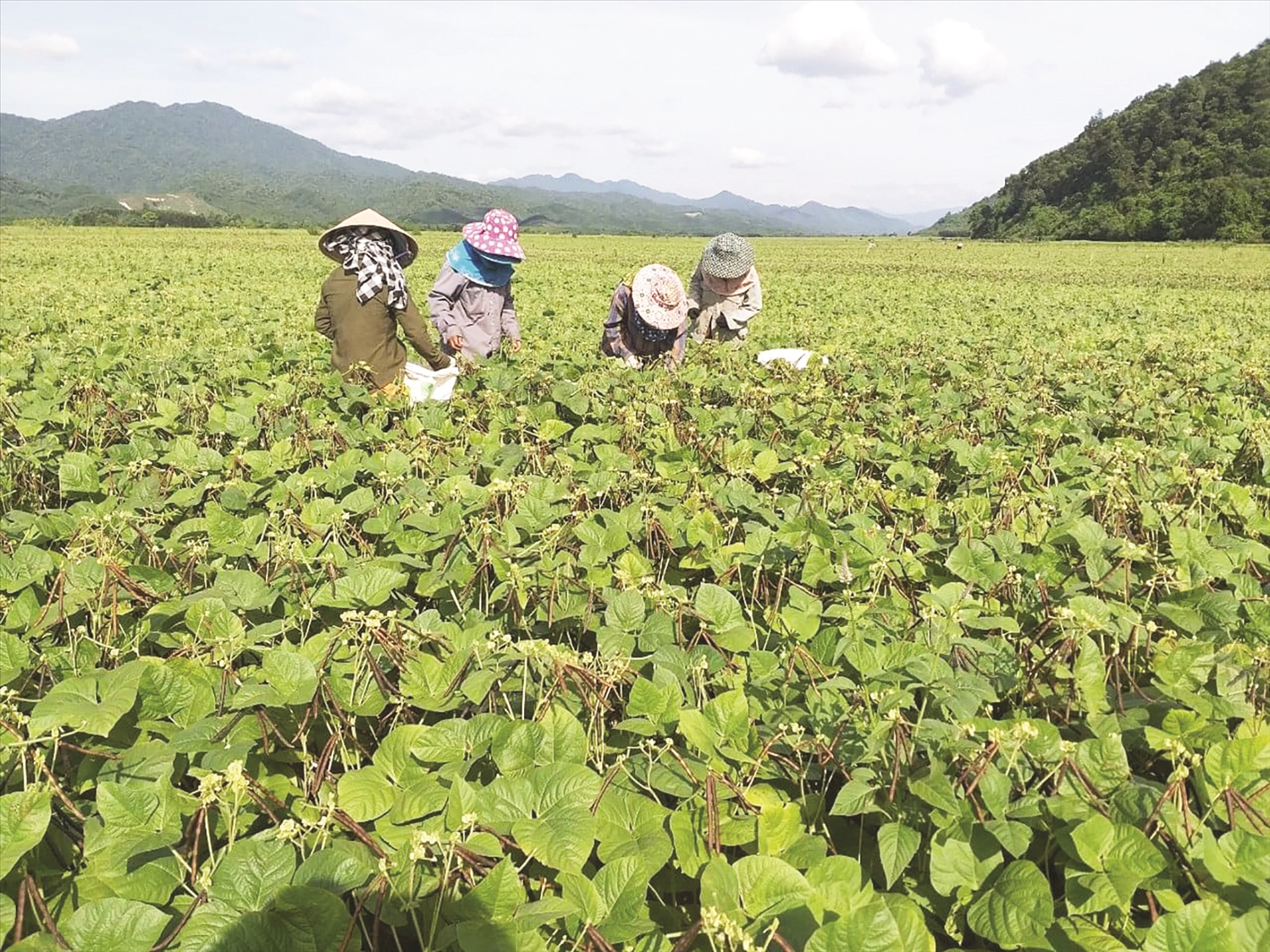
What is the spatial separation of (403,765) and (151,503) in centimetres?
223

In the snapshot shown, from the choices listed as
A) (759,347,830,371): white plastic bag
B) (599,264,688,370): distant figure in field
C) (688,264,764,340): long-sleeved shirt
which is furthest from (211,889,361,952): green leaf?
(688,264,764,340): long-sleeved shirt

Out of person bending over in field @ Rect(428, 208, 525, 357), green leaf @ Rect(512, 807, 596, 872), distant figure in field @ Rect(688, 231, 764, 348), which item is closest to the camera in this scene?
green leaf @ Rect(512, 807, 596, 872)

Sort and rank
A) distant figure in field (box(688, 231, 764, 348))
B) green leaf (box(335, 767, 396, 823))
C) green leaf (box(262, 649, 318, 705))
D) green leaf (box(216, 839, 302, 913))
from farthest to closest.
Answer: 1. distant figure in field (box(688, 231, 764, 348))
2. green leaf (box(262, 649, 318, 705))
3. green leaf (box(335, 767, 396, 823))
4. green leaf (box(216, 839, 302, 913))

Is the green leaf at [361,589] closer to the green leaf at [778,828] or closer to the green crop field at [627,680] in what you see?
the green crop field at [627,680]

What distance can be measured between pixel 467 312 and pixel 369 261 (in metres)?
1.13

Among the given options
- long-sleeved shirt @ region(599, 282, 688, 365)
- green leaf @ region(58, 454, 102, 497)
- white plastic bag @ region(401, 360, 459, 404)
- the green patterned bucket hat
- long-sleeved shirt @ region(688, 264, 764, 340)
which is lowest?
green leaf @ region(58, 454, 102, 497)

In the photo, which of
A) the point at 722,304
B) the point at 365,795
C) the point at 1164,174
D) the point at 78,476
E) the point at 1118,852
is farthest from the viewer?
the point at 1164,174

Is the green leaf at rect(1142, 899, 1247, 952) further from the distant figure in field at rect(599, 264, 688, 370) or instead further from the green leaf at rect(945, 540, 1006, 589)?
the distant figure in field at rect(599, 264, 688, 370)

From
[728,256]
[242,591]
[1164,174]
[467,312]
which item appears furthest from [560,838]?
[1164,174]

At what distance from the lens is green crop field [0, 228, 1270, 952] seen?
1.44 metres

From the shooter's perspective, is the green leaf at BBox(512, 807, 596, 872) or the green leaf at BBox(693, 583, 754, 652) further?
the green leaf at BBox(693, 583, 754, 652)

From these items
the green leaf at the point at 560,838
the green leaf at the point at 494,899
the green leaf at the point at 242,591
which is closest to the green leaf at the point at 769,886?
the green leaf at the point at 560,838

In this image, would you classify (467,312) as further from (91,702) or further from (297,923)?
(297,923)

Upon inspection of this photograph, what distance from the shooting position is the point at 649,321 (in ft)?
21.7
